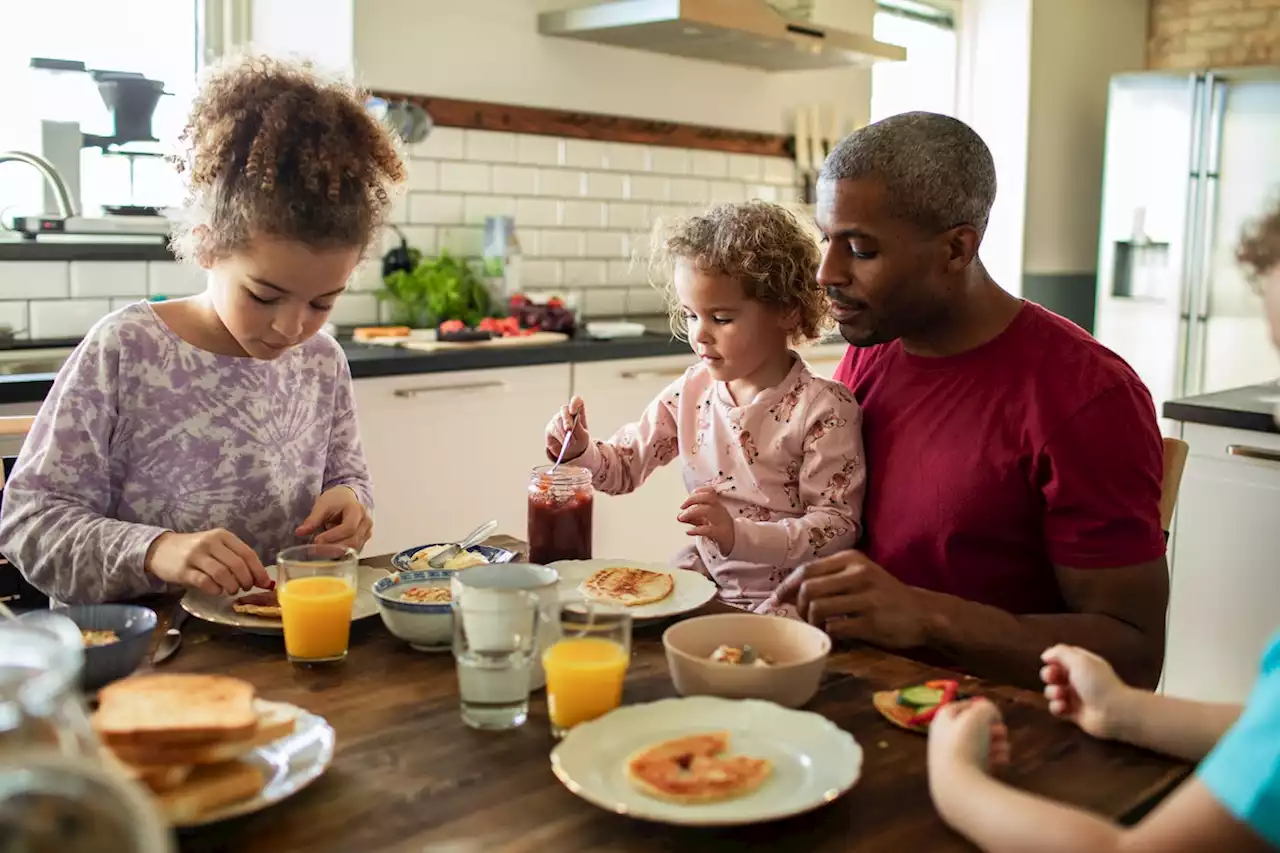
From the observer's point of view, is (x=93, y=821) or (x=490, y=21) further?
(x=490, y=21)

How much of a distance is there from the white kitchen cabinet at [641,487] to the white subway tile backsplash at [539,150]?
867 mm

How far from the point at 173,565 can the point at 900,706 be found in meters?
0.84

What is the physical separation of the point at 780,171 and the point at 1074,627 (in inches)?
138

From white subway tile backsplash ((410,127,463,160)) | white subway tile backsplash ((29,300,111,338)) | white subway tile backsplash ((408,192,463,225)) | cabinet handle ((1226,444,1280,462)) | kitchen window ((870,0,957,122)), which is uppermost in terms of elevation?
kitchen window ((870,0,957,122))

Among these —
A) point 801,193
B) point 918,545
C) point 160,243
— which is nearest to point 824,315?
point 918,545

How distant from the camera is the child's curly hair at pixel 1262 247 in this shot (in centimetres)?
96

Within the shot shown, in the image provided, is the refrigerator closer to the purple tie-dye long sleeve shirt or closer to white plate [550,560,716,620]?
white plate [550,560,716,620]

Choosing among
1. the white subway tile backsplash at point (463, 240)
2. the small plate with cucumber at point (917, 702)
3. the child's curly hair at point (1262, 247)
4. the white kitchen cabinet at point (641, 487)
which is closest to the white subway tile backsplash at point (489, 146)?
the white subway tile backsplash at point (463, 240)

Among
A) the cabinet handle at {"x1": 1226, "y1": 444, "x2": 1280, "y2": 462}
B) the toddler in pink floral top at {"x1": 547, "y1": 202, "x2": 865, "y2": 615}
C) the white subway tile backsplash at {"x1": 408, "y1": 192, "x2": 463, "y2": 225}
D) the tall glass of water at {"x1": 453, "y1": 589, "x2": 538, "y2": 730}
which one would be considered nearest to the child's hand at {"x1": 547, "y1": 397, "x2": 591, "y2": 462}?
the toddler in pink floral top at {"x1": 547, "y1": 202, "x2": 865, "y2": 615}

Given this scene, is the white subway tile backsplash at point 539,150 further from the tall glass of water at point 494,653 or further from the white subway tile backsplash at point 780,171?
the tall glass of water at point 494,653

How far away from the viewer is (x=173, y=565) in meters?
1.40

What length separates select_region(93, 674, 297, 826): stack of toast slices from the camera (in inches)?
35.6

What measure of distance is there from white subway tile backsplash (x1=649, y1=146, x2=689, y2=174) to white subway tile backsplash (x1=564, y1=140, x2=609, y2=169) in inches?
9.1

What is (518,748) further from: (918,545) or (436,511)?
(436,511)
